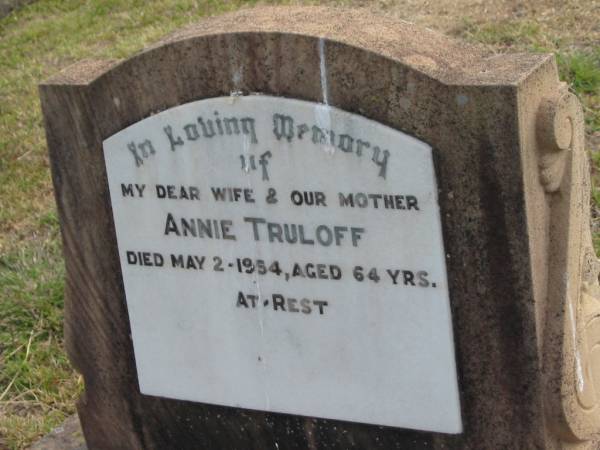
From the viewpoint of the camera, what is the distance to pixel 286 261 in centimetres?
265

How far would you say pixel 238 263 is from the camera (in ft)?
8.95

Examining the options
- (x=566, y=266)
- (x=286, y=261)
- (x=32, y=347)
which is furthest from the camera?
(x=32, y=347)

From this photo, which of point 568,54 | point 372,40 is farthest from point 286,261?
point 568,54

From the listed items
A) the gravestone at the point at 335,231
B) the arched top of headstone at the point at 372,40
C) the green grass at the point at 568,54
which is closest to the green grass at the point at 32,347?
the gravestone at the point at 335,231

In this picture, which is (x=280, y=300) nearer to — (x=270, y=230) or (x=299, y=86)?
(x=270, y=230)

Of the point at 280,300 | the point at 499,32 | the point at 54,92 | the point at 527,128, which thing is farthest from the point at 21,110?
the point at 527,128

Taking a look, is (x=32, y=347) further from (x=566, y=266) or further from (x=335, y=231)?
(x=566, y=266)

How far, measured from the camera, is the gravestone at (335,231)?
2404mm

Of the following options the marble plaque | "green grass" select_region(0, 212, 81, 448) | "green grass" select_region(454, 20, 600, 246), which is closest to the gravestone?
the marble plaque

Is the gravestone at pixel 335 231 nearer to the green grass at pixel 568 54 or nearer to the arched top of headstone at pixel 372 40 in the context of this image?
the arched top of headstone at pixel 372 40

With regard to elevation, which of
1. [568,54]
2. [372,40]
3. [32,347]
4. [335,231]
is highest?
[372,40]

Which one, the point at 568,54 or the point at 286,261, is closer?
the point at 286,261

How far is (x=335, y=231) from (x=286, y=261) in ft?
0.54

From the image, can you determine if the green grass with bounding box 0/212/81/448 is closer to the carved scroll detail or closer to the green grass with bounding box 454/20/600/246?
the carved scroll detail
